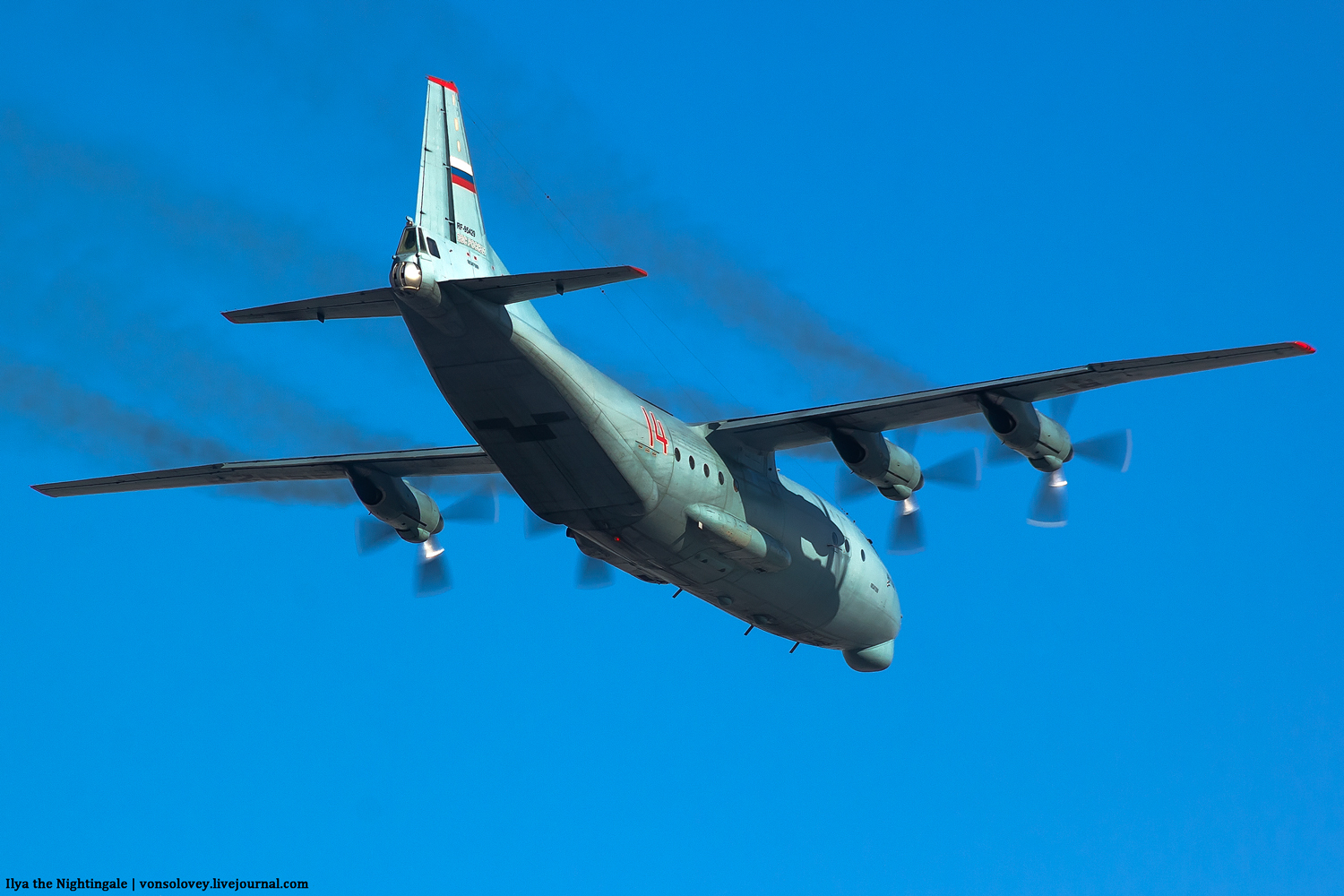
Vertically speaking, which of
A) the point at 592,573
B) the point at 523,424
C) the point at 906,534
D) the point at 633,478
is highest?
the point at 592,573

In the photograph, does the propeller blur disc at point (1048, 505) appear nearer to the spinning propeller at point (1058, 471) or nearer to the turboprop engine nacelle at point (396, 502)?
the spinning propeller at point (1058, 471)

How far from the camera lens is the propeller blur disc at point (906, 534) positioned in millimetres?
24047

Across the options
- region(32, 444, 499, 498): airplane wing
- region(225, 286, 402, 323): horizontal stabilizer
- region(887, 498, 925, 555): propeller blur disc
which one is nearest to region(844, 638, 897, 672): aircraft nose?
region(887, 498, 925, 555): propeller blur disc

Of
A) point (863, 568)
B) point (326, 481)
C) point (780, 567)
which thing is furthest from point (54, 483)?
point (863, 568)

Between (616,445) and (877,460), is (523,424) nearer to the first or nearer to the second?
(616,445)

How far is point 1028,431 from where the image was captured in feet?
74.2

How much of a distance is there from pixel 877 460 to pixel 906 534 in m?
1.76

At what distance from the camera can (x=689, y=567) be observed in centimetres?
2297

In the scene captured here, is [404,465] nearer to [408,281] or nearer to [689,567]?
[689,567]

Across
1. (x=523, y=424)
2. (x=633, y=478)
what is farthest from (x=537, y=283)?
(x=633, y=478)

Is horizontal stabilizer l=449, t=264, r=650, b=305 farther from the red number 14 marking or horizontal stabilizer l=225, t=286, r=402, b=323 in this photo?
the red number 14 marking

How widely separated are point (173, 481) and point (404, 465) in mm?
4129

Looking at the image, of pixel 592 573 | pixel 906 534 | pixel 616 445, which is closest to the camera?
pixel 616 445

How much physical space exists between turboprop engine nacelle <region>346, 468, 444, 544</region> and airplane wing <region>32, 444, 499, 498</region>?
0.20 metres
